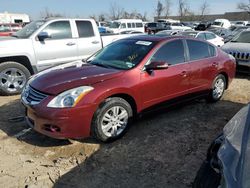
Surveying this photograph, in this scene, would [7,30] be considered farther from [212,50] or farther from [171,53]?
[171,53]

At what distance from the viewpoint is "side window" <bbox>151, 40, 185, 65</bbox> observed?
504cm

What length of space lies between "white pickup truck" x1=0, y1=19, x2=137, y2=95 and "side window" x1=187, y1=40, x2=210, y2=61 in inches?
132

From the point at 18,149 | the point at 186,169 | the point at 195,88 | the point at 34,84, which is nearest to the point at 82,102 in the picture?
the point at 34,84

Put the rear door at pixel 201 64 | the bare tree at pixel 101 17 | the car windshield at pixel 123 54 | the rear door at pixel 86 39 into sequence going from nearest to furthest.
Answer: the car windshield at pixel 123 54 → the rear door at pixel 201 64 → the rear door at pixel 86 39 → the bare tree at pixel 101 17

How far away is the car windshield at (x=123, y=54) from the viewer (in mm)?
4839

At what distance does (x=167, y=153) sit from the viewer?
165 inches

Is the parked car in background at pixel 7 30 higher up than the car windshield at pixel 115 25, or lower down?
higher up

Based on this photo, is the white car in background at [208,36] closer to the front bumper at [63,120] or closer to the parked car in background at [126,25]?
the front bumper at [63,120]

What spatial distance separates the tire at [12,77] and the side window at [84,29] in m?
1.89

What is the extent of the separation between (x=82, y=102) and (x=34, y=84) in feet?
3.00

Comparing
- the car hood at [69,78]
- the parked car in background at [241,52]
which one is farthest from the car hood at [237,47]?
the car hood at [69,78]

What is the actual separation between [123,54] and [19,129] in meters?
2.16

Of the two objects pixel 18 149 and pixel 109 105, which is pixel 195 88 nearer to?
pixel 109 105

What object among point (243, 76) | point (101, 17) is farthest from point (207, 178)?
point (101, 17)
